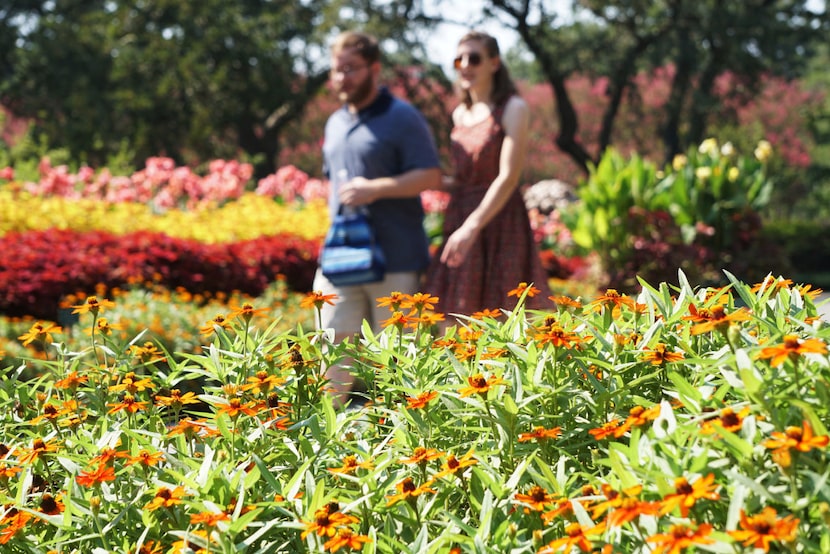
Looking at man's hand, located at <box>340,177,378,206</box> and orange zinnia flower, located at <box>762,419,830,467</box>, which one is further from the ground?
man's hand, located at <box>340,177,378,206</box>

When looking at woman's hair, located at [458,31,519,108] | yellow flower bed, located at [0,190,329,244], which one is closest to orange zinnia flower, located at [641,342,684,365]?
woman's hair, located at [458,31,519,108]

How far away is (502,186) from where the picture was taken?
413 cm

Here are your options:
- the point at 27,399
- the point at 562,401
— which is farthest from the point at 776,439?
the point at 27,399

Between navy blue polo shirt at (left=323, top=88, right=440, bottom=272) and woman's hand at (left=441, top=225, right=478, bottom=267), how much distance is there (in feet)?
0.97

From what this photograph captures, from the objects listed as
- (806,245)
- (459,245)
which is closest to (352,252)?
(459,245)

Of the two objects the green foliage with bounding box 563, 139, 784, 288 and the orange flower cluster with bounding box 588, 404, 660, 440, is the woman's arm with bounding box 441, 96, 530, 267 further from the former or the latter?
the green foliage with bounding box 563, 139, 784, 288

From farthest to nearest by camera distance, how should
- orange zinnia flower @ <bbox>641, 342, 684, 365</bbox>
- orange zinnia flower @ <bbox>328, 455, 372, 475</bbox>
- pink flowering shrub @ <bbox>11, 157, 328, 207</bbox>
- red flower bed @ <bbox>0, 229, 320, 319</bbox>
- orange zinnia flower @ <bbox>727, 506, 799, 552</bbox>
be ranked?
pink flowering shrub @ <bbox>11, 157, 328, 207</bbox>, red flower bed @ <bbox>0, 229, 320, 319</bbox>, orange zinnia flower @ <bbox>641, 342, 684, 365</bbox>, orange zinnia flower @ <bbox>328, 455, 372, 475</bbox>, orange zinnia flower @ <bbox>727, 506, 799, 552</bbox>

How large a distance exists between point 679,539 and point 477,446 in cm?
65

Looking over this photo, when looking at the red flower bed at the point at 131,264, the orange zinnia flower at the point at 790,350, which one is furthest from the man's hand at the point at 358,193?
the red flower bed at the point at 131,264

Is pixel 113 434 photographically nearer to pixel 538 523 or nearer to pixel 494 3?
pixel 538 523

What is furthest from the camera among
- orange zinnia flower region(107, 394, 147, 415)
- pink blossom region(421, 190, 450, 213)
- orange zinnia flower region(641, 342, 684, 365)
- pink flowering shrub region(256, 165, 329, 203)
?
pink flowering shrub region(256, 165, 329, 203)

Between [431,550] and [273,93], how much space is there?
20.5 meters

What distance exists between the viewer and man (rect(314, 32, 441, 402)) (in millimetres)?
4223

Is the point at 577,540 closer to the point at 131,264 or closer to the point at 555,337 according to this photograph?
the point at 555,337
